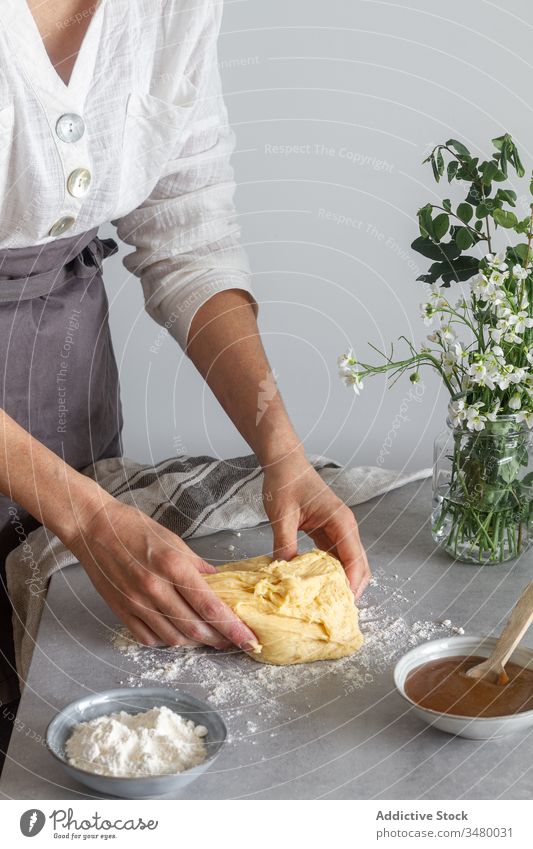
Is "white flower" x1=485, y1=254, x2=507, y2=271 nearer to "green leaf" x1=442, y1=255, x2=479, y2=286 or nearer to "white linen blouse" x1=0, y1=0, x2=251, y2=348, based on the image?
"green leaf" x1=442, y1=255, x2=479, y2=286

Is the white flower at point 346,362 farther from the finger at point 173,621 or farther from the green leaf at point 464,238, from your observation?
the finger at point 173,621

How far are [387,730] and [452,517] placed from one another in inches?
15.4

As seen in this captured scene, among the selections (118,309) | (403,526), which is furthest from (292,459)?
(118,309)

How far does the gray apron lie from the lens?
4.20 feet

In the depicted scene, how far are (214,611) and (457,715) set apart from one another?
26cm

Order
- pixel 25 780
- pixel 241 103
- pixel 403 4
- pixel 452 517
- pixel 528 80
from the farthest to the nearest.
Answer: pixel 528 80 → pixel 403 4 → pixel 241 103 → pixel 452 517 → pixel 25 780

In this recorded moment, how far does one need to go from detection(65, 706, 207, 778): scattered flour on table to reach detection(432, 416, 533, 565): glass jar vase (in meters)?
0.47

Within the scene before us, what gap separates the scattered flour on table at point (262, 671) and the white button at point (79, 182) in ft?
1.69

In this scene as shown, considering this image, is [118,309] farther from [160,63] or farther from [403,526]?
[403,526]

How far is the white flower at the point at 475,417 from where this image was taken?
3.67ft

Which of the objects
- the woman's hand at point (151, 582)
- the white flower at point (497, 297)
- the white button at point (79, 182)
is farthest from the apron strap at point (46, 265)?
the white flower at point (497, 297)

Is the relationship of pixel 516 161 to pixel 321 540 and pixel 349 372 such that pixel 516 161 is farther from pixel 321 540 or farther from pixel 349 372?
pixel 321 540

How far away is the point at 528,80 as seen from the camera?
1947mm

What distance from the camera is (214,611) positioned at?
0.99m
